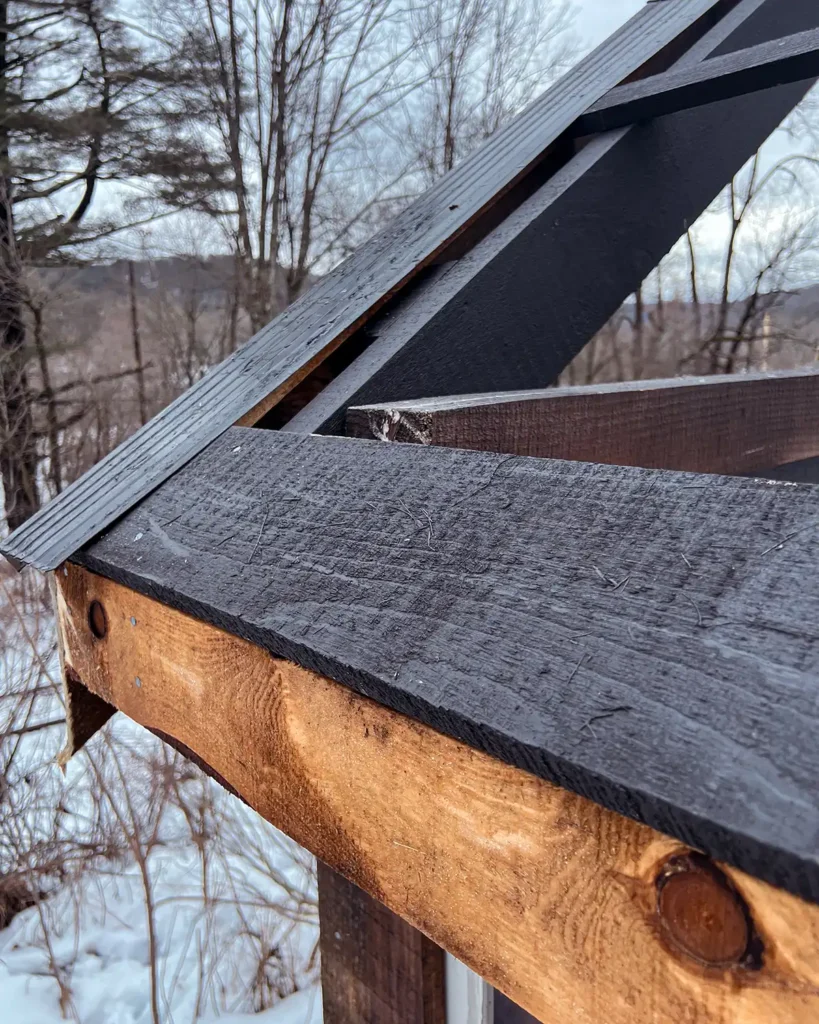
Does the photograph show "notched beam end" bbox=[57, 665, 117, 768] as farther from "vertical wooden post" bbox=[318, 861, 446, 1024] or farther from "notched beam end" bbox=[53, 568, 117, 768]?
"vertical wooden post" bbox=[318, 861, 446, 1024]

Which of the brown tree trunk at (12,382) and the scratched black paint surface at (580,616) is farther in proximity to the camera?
the brown tree trunk at (12,382)

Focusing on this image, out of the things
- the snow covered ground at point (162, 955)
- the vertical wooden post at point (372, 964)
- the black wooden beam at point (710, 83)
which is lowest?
the snow covered ground at point (162, 955)

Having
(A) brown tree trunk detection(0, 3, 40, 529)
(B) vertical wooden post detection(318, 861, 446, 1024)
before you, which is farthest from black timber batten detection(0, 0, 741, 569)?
(A) brown tree trunk detection(0, 3, 40, 529)

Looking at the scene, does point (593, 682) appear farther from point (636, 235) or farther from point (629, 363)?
point (629, 363)

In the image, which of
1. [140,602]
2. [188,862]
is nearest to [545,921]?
[140,602]

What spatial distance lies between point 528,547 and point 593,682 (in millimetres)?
96

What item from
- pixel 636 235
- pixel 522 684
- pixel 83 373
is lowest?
pixel 83 373

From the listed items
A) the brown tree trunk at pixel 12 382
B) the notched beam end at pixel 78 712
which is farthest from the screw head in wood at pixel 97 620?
the brown tree trunk at pixel 12 382

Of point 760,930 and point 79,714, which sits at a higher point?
point 760,930

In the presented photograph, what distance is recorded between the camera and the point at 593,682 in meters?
0.30

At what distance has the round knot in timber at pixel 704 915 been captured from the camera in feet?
0.90

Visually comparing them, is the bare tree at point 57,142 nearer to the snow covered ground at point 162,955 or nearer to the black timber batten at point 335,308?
the snow covered ground at point 162,955

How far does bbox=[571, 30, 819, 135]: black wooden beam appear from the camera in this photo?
850 millimetres

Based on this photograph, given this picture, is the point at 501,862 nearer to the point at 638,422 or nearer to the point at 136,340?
the point at 638,422
